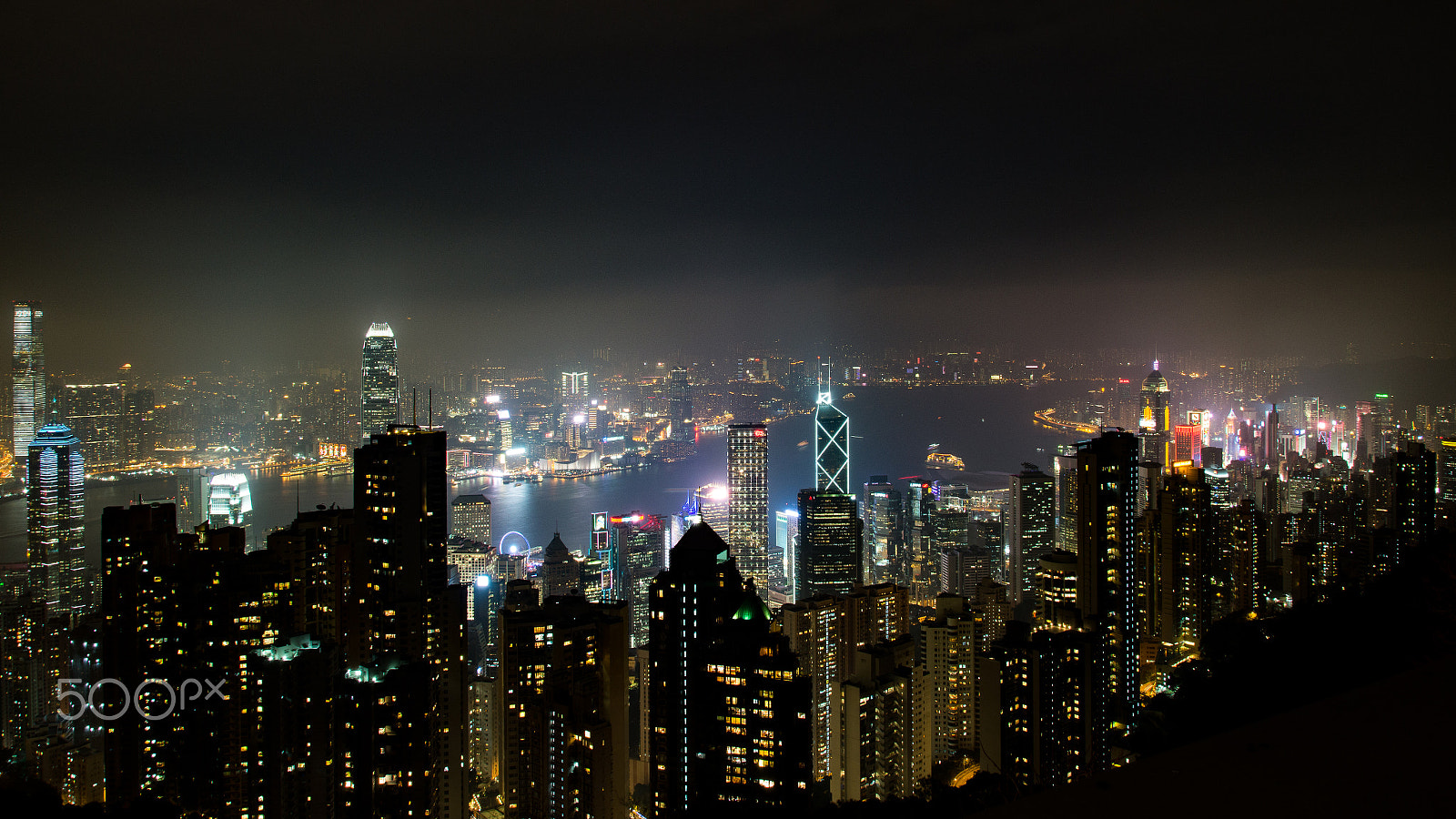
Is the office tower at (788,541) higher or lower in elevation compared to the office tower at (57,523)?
lower

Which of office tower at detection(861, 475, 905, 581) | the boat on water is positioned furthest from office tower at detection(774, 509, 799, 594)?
the boat on water

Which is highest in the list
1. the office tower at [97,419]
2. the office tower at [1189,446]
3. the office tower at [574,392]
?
the office tower at [574,392]

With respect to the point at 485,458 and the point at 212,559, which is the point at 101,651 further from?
the point at 485,458

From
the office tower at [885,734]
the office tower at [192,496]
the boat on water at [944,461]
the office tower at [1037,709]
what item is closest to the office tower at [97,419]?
the office tower at [192,496]

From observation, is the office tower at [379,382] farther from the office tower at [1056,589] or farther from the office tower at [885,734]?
the office tower at [1056,589]

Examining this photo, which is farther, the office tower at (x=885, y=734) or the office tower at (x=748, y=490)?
the office tower at (x=748, y=490)

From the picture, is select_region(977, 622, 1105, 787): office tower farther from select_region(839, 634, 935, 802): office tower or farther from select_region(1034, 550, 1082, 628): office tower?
select_region(1034, 550, 1082, 628): office tower
